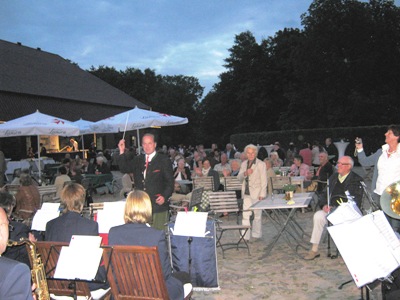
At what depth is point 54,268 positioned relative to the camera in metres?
4.48

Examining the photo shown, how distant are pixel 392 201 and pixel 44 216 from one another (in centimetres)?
429

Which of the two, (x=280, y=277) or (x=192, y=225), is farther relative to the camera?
(x=280, y=277)

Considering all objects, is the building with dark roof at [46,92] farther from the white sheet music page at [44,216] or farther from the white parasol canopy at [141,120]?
the white sheet music page at [44,216]

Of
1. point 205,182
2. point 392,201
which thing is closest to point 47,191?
point 205,182

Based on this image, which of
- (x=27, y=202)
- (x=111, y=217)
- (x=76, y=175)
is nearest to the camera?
(x=111, y=217)

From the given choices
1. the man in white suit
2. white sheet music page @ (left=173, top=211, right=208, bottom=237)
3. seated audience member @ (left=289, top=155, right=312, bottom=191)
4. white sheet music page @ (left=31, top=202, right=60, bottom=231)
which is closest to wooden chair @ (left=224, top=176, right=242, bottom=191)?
seated audience member @ (left=289, top=155, right=312, bottom=191)

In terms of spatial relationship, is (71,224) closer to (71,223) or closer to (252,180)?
(71,223)

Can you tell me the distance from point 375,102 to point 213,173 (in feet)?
80.3

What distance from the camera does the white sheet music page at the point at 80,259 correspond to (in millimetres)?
4031

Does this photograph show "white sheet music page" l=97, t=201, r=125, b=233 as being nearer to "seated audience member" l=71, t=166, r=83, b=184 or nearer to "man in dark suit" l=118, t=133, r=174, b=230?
"man in dark suit" l=118, t=133, r=174, b=230

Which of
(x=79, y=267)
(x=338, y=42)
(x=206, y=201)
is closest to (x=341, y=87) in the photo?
(x=338, y=42)

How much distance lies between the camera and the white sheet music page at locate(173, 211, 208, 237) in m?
5.48

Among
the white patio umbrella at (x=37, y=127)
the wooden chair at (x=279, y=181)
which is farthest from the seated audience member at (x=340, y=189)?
the white patio umbrella at (x=37, y=127)

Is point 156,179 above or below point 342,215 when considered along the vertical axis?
above
